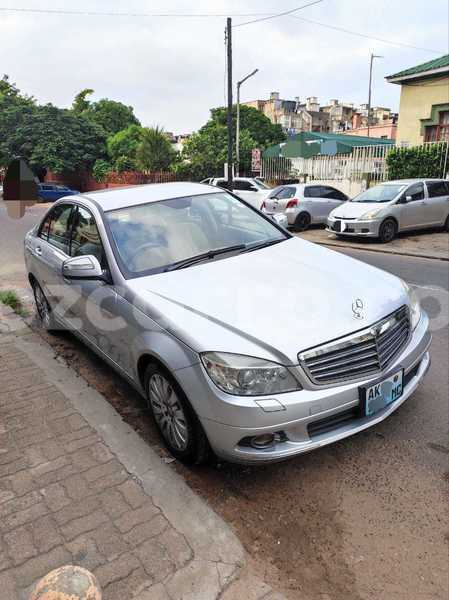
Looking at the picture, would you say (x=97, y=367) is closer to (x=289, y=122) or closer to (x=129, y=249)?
(x=129, y=249)

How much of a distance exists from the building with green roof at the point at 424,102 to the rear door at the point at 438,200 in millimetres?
6129

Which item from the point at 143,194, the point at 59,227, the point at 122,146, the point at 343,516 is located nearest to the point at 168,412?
the point at 343,516

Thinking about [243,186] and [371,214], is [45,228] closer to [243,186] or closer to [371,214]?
[371,214]

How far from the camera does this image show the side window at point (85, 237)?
3593 mm

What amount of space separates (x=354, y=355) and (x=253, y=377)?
0.59m

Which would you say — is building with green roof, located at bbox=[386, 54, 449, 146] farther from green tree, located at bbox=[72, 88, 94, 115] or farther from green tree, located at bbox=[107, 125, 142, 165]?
green tree, located at bbox=[72, 88, 94, 115]

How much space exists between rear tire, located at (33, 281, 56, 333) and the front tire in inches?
Result: 90.1

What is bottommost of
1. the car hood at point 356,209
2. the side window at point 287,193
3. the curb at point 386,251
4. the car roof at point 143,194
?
the curb at point 386,251

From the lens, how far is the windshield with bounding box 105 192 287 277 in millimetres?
3414

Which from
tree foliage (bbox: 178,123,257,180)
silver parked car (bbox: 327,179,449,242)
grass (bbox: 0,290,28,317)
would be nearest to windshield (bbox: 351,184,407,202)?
silver parked car (bbox: 327,179,449,242)

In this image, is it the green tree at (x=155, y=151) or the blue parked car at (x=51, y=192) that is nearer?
the blue parked car at (x=51, y=192)

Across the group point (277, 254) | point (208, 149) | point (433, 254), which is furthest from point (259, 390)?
point (208, 149)

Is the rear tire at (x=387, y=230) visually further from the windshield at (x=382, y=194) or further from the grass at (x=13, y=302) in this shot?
the grass at (x=13, y=302)

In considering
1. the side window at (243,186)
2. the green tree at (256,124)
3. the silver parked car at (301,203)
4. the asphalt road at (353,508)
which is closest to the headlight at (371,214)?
the silver parked car at (301,203)
